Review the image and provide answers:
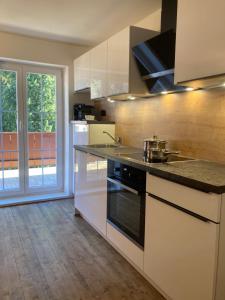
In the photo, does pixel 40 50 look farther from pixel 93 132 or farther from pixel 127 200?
pixel 127 200

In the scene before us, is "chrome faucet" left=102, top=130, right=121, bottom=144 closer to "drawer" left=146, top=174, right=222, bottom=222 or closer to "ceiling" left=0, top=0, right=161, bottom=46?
"ceiling" left=0, top=0, right=161, bottom=46

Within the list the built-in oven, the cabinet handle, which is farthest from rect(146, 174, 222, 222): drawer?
the built-in oven

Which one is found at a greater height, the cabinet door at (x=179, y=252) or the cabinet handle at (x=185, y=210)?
the cabinet handle at (x=185, y=210)

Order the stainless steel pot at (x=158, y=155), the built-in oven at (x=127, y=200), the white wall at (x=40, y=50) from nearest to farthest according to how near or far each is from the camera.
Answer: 1. the built-in oven at (x=127, y=200)
2. the stainless steel pot at (x=158, y=155)
3. the white wall at (x=40, y=50)

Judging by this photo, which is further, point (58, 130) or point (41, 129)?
point (58, 130)

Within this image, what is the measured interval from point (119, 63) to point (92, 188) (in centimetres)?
136

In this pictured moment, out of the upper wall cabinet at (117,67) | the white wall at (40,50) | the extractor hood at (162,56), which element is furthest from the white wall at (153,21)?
the white wall at (40,50)

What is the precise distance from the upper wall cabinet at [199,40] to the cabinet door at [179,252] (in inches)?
36.0

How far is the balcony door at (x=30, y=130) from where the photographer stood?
12.3 ft

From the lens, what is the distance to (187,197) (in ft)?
4.86

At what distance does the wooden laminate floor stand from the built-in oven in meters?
0.32

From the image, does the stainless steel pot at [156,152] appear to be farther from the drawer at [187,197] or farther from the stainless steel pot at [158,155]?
the drawer at [187,197]

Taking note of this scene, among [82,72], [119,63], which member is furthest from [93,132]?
[119,63]

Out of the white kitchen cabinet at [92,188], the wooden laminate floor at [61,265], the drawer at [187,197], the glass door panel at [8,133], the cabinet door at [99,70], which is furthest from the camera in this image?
the glass door panel at [8,133]
